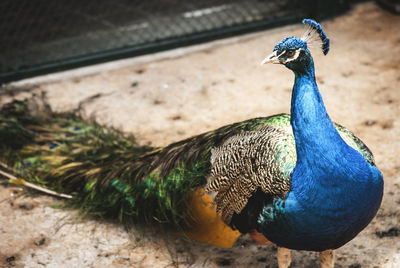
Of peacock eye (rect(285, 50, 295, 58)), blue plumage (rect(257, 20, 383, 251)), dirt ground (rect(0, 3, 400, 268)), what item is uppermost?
peacock eye (rect(285, 50, 295, 58))

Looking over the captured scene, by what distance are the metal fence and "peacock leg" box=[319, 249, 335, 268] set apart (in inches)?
107

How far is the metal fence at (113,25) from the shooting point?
4312mm

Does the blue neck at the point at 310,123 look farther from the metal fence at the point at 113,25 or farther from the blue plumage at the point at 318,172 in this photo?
the metal fence at the point at 113,25

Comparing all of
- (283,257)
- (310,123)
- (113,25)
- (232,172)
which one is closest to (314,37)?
(310,123)

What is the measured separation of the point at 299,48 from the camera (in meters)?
1.68

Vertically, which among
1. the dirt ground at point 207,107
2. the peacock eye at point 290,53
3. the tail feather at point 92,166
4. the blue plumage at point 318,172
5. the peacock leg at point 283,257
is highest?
A: the peacock eye at point 290,53

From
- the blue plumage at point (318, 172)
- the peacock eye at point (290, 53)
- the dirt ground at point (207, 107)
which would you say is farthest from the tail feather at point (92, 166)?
the peacock eye at point (290, 53)

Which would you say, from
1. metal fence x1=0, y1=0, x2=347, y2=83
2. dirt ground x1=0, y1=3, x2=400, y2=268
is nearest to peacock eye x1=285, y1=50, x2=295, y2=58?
dirt ground x1=0, y1=3, x2=400, y2=268

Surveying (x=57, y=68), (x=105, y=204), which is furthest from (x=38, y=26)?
(x=105, y=204)

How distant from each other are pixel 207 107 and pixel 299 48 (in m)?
1.89

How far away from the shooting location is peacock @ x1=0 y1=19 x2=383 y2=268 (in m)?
Result: 1.70

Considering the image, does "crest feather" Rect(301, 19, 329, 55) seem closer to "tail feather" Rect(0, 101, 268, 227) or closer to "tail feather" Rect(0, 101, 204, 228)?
"tail feather" Rect(0, 101, 268, 227)

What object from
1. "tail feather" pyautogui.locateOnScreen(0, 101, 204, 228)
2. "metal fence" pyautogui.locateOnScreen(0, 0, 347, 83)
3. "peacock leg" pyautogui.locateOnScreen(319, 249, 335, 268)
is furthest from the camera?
"metal fence" pyautogui.locateOnScreen(0, 0, 347, 83)

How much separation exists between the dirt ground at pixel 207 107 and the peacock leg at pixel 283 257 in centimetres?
17
